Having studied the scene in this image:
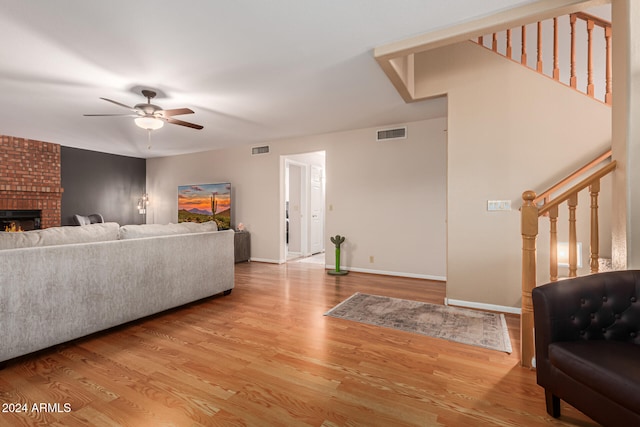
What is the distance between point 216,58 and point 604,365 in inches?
130

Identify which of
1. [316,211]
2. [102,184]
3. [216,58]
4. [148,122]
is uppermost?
[216,58]

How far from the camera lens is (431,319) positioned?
9.37 ft

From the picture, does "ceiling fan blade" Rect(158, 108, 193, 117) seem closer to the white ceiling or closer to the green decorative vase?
the white ceiling

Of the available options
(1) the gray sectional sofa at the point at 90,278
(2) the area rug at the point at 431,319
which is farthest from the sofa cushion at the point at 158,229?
(2) the area rug at the point at 431,319

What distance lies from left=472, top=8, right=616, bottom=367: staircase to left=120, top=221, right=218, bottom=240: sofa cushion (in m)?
3.15

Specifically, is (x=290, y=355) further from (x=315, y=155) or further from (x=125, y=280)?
(x=315, y=155)

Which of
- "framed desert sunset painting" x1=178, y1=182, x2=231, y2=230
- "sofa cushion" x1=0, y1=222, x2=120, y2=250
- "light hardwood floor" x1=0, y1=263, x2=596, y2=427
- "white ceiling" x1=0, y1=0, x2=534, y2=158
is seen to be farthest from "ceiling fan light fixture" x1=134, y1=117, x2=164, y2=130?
"framed desert sunset painting" x1=178, y1=182, x2=231, y2=230

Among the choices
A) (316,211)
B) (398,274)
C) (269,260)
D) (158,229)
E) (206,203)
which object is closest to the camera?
(158,229)

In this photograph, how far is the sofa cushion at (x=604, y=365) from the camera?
44.4 inches

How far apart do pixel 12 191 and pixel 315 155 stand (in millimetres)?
5850

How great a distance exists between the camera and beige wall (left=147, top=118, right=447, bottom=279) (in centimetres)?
450

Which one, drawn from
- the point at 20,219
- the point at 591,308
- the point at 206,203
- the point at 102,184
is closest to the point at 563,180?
the point at 591,308

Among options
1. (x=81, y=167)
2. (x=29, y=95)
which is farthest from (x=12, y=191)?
(x=29, y=95)

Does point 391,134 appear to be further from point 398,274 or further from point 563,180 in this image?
point 563,180
